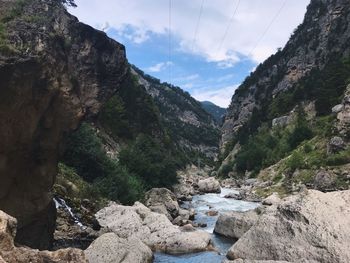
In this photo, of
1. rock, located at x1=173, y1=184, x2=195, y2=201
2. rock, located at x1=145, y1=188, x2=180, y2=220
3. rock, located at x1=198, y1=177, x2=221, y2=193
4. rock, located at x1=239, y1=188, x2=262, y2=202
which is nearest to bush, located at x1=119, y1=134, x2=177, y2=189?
rock, located at x1=173, y1=184, x2=195, y2=201

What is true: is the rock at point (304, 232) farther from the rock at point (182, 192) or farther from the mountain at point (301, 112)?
the rock at point (182, 192)

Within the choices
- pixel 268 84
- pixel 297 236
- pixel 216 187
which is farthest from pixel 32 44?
pixel 268 84

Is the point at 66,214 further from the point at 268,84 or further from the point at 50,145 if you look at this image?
the point at 268,84

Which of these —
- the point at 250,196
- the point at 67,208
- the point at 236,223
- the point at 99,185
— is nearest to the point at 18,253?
the point at 67,208

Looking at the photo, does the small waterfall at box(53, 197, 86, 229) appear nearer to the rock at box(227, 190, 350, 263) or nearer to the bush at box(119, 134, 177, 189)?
the rock at box(227, 190, 350, 263)

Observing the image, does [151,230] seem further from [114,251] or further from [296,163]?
[296,163]

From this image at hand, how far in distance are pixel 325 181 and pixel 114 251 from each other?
36847 millimetres

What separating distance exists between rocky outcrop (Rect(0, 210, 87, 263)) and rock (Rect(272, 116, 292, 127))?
108m

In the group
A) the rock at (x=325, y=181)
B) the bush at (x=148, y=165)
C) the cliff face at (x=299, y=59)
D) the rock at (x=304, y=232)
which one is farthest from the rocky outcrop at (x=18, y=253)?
the cliff face at (x=299, y=59)

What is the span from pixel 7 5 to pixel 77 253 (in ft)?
52.4

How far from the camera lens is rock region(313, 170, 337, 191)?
53666mm

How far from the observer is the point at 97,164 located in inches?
2124

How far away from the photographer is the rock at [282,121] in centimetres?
11505

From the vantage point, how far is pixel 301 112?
347 ft
